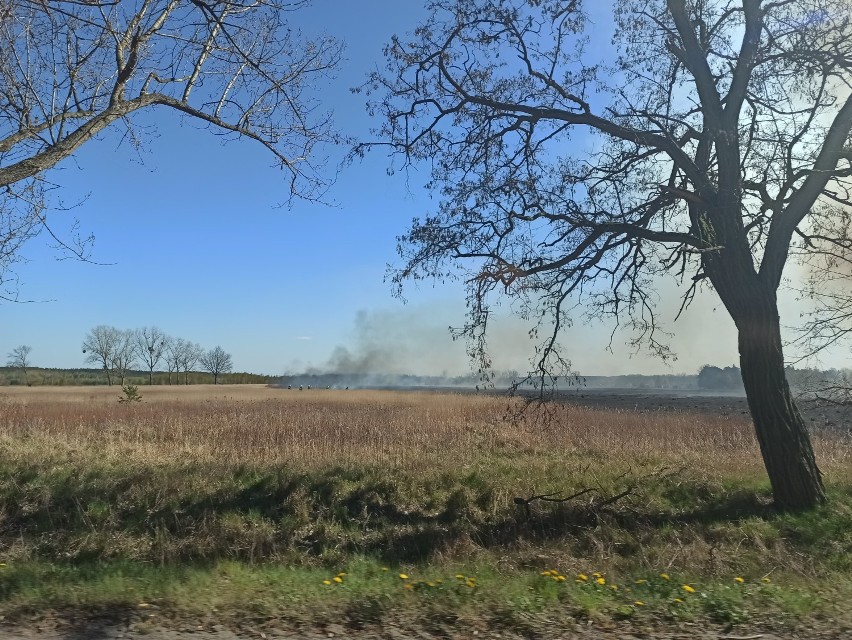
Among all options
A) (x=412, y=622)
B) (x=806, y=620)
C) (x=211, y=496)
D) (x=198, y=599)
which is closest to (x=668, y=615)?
(x=806, y=620)

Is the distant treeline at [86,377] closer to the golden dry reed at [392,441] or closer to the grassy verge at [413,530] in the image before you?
the golden dry reed at [392,441]

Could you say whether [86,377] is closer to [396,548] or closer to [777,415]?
[396,548]

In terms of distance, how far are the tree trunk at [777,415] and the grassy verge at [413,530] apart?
477 mm

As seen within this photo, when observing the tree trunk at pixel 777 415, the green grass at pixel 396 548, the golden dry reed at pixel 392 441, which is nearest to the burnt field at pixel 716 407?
the golden dry reed at pixel 392 441

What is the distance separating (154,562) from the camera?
340 inches

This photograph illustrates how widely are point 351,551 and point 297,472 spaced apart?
3.30 meters

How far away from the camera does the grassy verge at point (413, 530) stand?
16.9 feet

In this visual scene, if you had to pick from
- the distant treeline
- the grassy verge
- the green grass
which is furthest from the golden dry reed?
the distant treeline

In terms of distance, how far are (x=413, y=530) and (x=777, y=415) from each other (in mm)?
6249

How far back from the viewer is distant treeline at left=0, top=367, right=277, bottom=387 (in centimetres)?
8731

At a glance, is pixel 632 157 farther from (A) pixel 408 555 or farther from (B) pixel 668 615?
(B) pixel 668 615

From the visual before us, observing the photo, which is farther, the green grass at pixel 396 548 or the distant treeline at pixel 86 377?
the distant treeline at pixel 86 377

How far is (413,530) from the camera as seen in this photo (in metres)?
10.5

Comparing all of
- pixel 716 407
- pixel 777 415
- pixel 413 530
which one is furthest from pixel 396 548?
pixel 716 407
